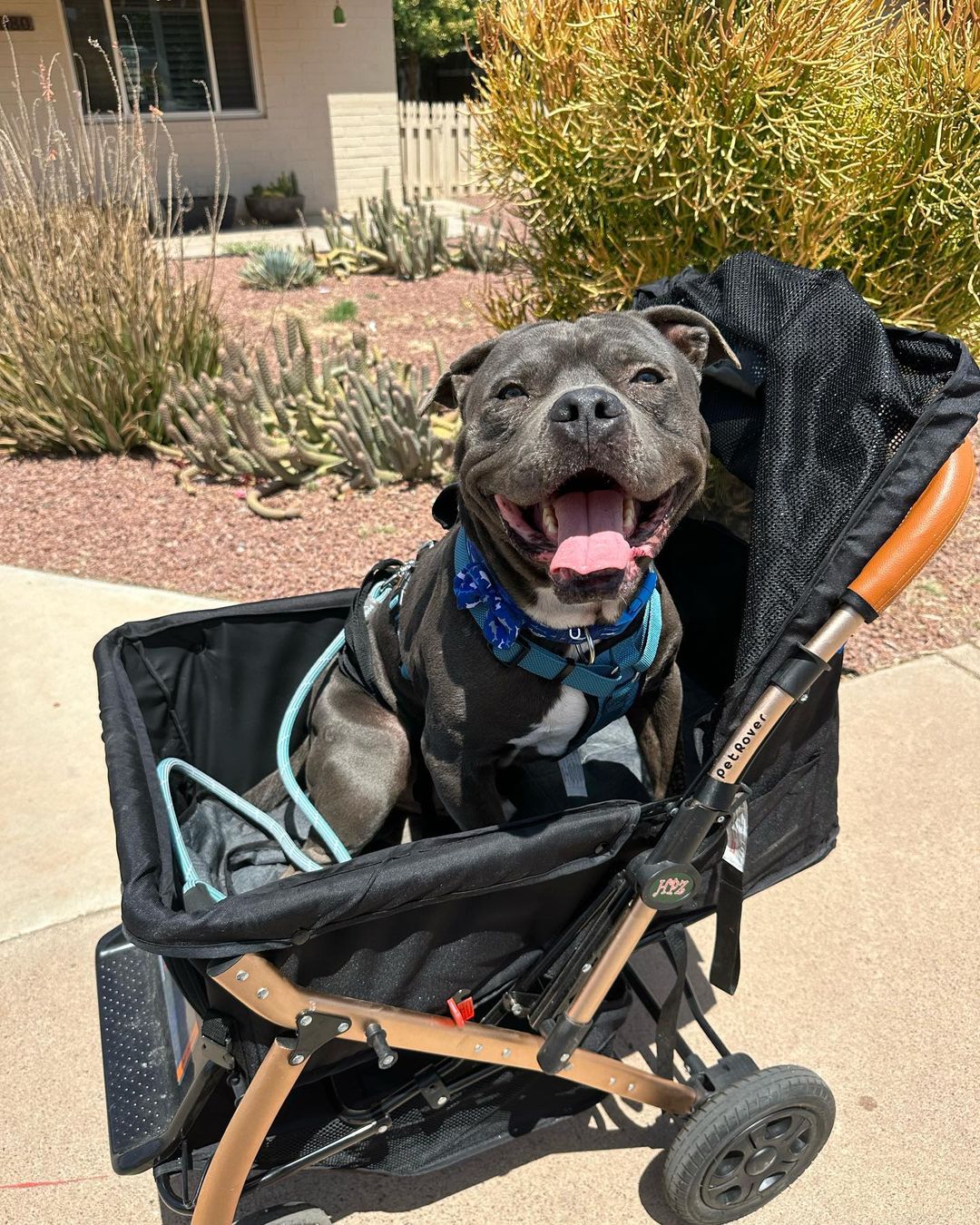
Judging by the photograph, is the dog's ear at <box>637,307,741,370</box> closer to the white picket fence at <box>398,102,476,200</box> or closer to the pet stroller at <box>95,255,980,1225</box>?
the pet stroller at <box>95,255,980,1225</box>

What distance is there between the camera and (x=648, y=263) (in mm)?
3859

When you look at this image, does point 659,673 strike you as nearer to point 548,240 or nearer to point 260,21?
point 548,240

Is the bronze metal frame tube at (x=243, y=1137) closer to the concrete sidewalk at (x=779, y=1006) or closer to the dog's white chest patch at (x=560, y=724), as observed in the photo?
the concrete sidewalk at (x=779, y=1006)

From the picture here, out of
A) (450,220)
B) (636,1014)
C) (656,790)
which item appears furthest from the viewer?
(450,220)

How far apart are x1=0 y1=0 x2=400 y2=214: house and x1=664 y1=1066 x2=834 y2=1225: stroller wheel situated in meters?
14.4

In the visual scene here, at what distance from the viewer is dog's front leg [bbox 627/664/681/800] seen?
237 centimetres

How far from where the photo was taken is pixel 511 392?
2094 mm

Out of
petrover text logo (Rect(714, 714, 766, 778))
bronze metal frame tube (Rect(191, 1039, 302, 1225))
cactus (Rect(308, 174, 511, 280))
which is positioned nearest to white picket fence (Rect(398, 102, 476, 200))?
cactus (Rect(308, 174, 511, 280))

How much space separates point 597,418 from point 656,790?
110 cm

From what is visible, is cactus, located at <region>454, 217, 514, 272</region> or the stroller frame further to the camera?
cactus, located at <region>454, 217, 514, 272</region>

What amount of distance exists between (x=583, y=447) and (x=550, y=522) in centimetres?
22

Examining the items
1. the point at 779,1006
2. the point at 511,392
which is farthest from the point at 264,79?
the point at 779,1006

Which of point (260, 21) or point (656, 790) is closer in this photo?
point (656, 790)

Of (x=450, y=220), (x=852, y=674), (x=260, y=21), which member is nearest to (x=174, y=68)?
(x=260, y=21)
